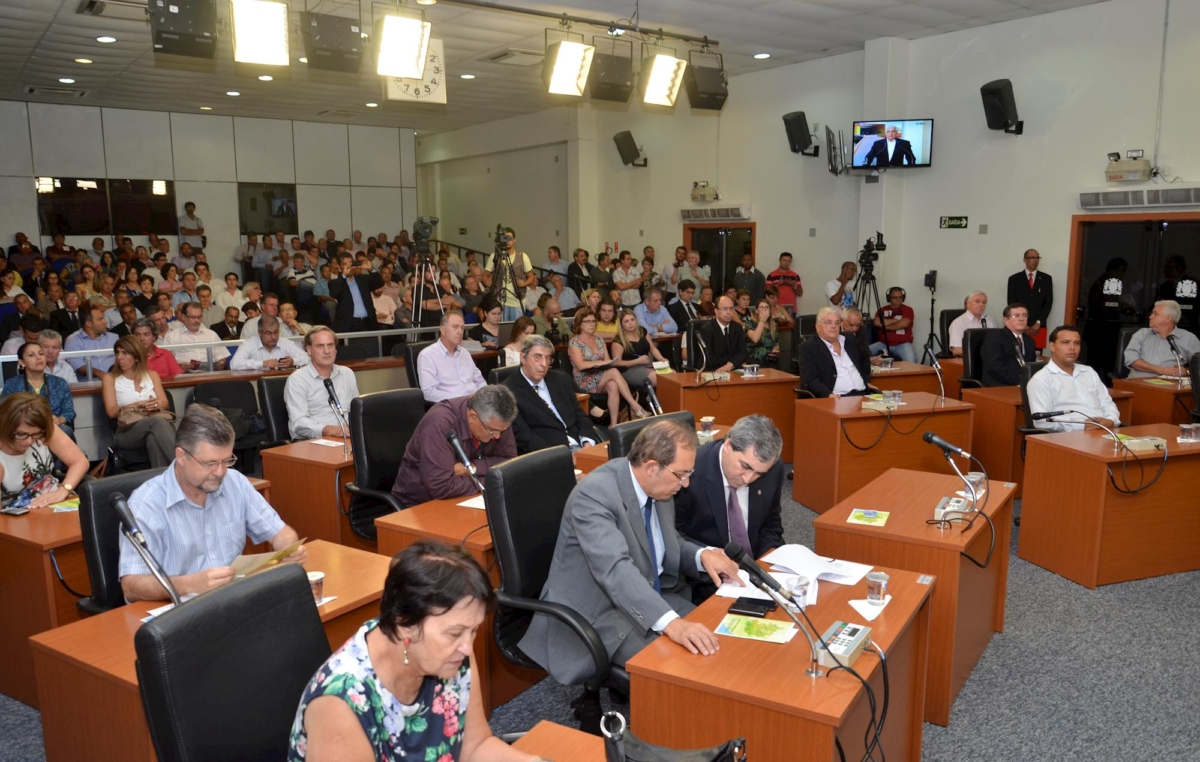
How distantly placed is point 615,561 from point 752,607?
16.6 inches

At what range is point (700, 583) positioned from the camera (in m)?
3.29

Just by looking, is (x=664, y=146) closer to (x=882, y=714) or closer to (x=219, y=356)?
(x=219, y=356)

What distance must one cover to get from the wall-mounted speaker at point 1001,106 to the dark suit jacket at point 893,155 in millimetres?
896

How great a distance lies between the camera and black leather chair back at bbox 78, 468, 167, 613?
272cm

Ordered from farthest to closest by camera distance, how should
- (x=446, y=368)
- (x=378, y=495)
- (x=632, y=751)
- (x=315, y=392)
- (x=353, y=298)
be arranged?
(x=353, y=298), (x=446, y=368), (x=315, y=392), (x=378, y=495), (x=632, y=751)

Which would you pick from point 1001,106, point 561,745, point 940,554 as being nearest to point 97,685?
point 561,745

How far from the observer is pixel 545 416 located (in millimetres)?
5105

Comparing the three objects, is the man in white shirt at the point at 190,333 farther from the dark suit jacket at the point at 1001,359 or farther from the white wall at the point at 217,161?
the white wall at the point at 217,161

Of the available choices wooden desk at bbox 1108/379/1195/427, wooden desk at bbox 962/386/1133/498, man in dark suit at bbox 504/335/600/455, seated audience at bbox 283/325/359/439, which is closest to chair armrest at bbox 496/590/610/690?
man in dark suit at bbox 504/335/600/455

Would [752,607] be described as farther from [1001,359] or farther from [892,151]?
[892,151]

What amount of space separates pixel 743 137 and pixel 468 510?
9.19 meters

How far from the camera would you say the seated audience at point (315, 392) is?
5160 mm

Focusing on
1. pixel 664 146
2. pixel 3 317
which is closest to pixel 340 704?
pixel 3 317

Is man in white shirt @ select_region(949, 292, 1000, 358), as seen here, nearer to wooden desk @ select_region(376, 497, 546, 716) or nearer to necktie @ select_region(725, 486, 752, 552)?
necktie @ select_region(725, 486, 752, 552)
